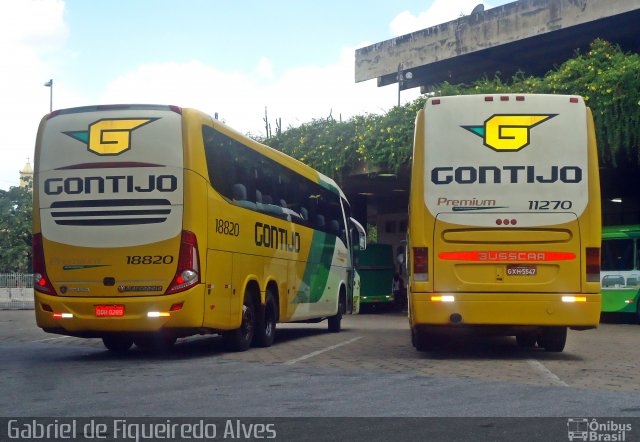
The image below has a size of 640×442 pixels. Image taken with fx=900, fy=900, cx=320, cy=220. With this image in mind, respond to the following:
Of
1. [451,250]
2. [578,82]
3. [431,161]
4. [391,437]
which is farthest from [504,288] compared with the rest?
[578,82]

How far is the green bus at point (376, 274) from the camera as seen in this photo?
3662cm

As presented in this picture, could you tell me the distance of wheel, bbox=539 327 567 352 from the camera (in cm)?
1377

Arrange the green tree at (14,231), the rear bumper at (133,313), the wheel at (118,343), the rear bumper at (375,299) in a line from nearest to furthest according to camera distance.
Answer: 1. the rear bumper at (133,313)
2. the wheel at (118,343)
3. the rear bumper at (375,299)
4. the green tree at (14,231)

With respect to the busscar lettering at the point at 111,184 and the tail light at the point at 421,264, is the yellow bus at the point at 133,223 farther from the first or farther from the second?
the tail light at the point at 421,264

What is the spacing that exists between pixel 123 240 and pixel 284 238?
4346 millimetres

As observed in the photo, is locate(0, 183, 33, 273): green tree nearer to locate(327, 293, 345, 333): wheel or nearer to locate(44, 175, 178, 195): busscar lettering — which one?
locate(327, 293, 345, 333): wheel

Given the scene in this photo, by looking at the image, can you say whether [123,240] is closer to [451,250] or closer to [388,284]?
[451,250]

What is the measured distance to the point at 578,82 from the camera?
898 inches

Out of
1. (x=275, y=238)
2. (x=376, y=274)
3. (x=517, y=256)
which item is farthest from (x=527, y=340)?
(x=376, y=274)

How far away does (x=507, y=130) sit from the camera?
488 inches

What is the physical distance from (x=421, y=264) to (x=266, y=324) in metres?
3.77

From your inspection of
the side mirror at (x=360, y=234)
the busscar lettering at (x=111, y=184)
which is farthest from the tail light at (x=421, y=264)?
the side mirror at (x=360, y=234)

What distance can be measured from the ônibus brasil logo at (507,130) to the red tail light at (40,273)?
240 inches

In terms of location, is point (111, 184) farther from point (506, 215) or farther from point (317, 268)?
point (317, 268)
